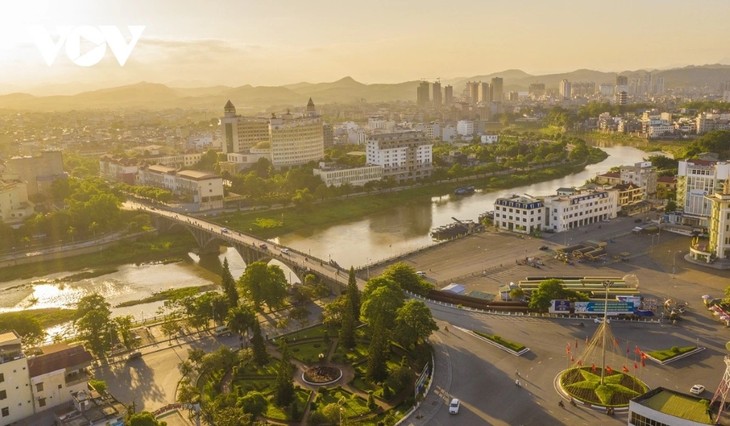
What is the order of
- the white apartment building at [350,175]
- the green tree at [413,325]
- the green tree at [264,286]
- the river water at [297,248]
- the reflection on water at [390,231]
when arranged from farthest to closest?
the white apartment building at [350,175], the reflection on water at [390,231], the river water at [297,248], the green tree at [264,286], the green tree at [413,325]

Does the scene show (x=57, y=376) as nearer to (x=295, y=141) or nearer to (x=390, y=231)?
(x=390, y=231)

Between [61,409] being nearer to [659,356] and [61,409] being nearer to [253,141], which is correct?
[659,356]

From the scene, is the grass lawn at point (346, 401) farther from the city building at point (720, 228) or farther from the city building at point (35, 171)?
the city building at point (35, 171)

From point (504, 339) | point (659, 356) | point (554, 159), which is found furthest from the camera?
point (554, 159)

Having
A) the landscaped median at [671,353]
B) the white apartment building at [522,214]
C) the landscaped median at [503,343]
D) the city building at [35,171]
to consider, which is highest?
the city building at [35,171]

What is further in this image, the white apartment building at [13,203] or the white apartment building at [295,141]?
the white apartment building at [295,141]

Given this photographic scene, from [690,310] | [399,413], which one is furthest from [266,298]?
[690,310]

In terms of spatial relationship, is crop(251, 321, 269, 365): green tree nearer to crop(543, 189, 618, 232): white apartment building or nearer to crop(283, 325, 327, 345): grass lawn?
crop(283, 325, 327, 345): grass lawn

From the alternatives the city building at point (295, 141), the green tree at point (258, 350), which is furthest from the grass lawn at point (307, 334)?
the city building at point (295, 141)
